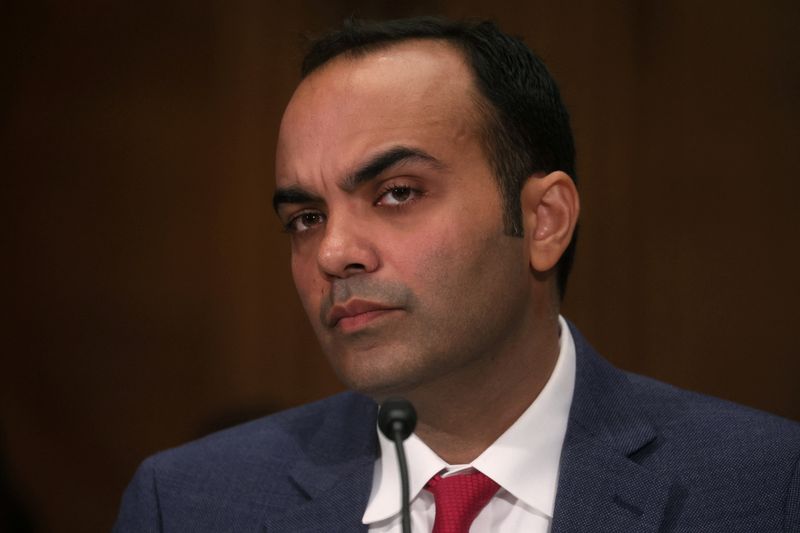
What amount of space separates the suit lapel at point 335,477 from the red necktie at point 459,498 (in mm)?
142

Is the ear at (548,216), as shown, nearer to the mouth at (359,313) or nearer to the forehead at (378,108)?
the forehead at (378,108)

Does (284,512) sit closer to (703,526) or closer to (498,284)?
(498,284)

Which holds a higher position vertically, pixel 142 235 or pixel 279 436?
pixel 142 235

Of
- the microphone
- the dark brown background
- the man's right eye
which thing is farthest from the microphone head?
the dark brown background

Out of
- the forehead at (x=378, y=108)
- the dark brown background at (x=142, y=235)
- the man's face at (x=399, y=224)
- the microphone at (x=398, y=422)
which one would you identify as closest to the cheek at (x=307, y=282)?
the man's face at (x=399, y=224)

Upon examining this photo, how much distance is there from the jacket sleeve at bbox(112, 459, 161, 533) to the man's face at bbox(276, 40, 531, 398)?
1.61 feet

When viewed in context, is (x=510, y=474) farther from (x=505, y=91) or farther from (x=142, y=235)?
(x=142, y=235)

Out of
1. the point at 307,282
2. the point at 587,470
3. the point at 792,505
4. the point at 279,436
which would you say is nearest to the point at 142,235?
the point at 279,436

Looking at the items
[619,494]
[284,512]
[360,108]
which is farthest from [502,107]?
[284,512]

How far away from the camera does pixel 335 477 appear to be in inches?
71.3

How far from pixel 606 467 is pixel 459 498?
254 mm

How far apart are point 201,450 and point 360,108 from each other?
76cm

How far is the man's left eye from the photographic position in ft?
5.37

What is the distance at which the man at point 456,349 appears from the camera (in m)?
1.62
